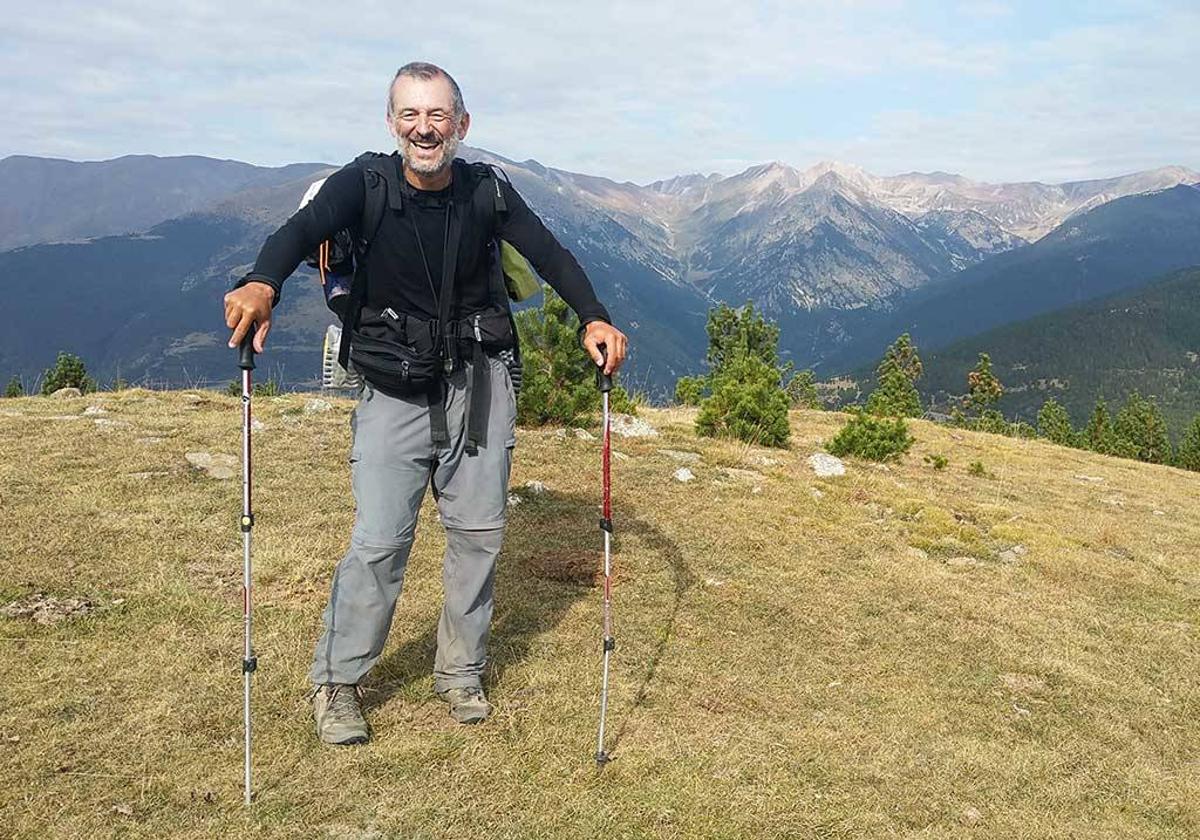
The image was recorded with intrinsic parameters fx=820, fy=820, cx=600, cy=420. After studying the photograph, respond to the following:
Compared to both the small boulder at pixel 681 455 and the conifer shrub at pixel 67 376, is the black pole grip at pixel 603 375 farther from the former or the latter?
the conifer shrub at pixel 67 376

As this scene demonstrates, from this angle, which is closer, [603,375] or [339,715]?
[339,715]

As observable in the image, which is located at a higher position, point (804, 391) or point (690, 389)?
point (690, 389)

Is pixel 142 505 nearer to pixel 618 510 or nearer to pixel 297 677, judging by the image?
pixel 297 677

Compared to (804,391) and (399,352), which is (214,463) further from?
(804,391)

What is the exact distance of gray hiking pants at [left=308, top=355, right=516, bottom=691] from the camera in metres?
4.87

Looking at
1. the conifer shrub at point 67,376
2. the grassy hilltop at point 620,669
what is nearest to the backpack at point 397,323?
the grassy hilltop at point 620,669

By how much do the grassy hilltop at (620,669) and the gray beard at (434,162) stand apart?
3.36 meters

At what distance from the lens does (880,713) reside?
5.84 m

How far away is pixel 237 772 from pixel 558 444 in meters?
8.98

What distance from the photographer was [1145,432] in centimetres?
5506

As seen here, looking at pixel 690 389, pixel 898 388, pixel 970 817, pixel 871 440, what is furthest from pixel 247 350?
pixel 898 388

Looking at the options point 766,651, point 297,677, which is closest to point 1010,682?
point 766,651

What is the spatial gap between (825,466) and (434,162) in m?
10.6

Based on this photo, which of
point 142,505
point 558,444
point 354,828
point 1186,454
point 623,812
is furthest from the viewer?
point 1186,454
